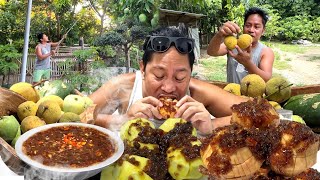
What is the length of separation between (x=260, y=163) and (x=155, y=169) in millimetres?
359

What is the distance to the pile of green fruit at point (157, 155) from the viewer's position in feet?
3.59

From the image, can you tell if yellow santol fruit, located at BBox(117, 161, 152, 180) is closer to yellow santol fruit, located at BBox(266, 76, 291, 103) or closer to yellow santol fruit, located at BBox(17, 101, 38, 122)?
yellow santol fruit, located at BBox(17, 101, 38, 122)

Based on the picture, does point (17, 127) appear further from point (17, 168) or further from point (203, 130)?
point (203, 130)

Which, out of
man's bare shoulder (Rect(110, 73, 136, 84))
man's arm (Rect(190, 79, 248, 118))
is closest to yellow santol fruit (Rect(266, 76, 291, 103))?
man's arm (Rect(190, 79, 248, 118))

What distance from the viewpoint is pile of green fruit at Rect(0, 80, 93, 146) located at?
1.80 m

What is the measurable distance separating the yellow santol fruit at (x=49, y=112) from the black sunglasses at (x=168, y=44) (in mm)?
641

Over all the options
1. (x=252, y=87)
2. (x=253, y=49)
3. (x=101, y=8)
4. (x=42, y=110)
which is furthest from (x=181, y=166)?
(x=101, y=8)

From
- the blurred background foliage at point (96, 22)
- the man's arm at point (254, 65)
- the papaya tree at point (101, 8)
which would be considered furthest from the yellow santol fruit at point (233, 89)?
the papaya tree at point (101, 8)

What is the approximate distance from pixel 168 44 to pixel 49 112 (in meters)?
0.75

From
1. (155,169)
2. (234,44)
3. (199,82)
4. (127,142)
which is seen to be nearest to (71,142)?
(127,142)

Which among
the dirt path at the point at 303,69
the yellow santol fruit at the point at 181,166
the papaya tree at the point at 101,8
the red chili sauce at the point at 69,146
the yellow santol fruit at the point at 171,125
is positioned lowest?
the dirt path at the point at 303,69

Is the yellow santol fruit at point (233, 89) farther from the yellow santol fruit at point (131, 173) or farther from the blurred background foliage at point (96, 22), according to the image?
the blurred background foliage at point (96, 22)

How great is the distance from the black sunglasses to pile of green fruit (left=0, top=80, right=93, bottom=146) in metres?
0.56

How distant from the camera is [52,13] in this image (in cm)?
688
